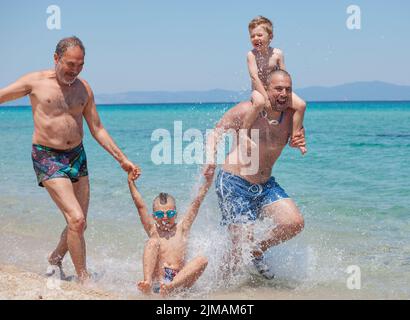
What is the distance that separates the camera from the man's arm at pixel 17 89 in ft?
16.4

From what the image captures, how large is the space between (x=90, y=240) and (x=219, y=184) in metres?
2.56

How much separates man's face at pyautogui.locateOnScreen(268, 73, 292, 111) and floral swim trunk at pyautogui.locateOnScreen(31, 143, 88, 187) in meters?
1.77

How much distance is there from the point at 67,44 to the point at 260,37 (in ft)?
6.44

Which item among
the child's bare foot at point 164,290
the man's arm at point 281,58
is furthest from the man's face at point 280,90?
the child's bare foot at point 164,290

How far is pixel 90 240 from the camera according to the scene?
768cm

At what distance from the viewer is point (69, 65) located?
4.99 m

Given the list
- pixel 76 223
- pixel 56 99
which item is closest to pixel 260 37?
pixel 56 99

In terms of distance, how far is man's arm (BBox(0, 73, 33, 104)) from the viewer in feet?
16.4

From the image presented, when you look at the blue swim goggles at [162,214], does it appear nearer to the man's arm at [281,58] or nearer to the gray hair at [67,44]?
the gray hair at [67,44]

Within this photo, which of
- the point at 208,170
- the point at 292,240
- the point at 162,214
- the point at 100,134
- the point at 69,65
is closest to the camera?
the point at 69,65

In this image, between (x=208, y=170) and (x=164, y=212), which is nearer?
(x=164, y=212)

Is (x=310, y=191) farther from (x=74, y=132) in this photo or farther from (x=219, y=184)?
(x=74, y=132)

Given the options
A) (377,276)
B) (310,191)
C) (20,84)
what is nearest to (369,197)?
(310,191)

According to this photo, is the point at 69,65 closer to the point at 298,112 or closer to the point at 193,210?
the point at 193,210
